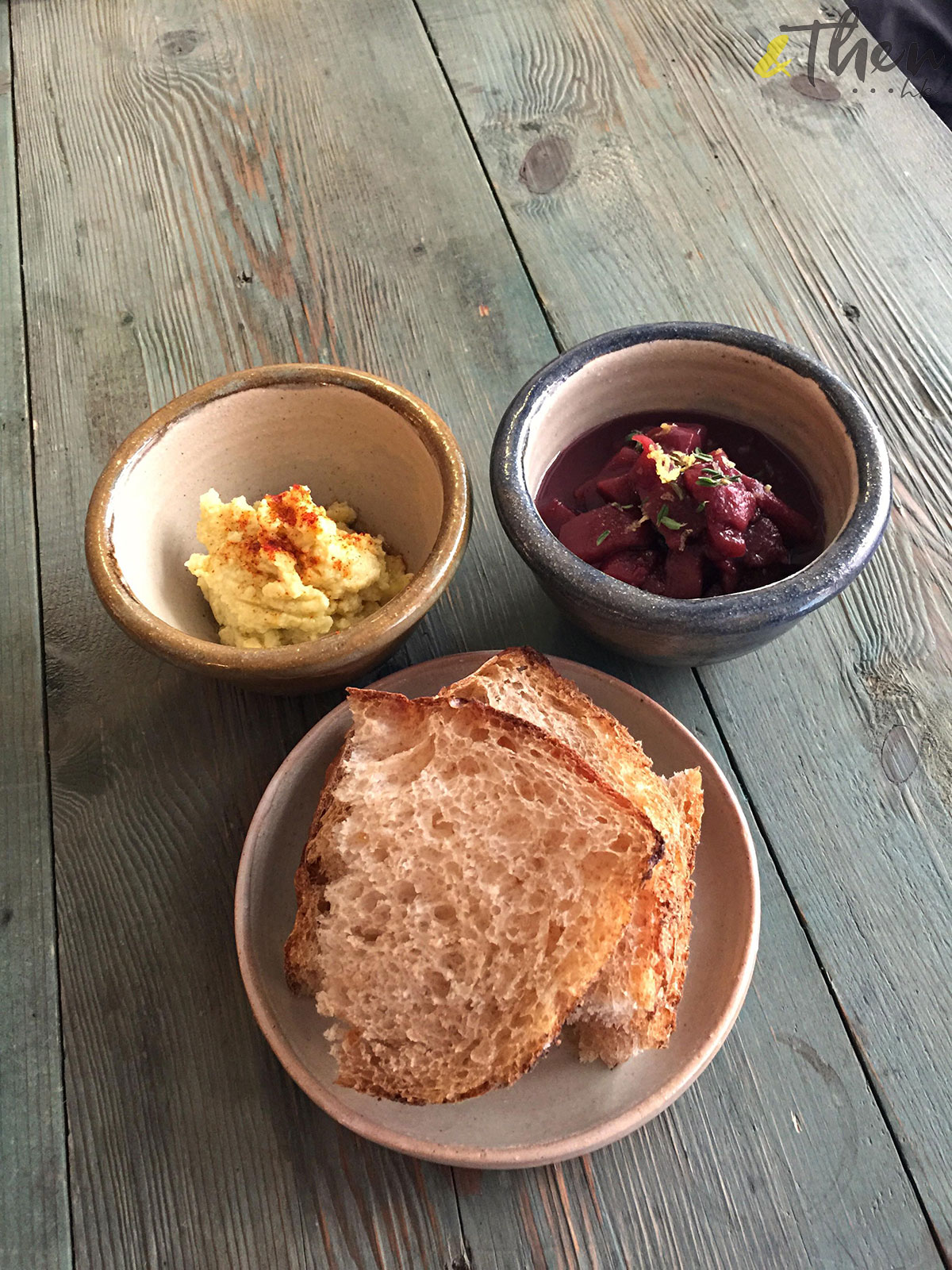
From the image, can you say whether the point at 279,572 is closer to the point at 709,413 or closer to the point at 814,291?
the point at 709,413

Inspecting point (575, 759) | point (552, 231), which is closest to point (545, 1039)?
point (575, 759)

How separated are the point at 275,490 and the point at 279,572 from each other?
0.99 ft

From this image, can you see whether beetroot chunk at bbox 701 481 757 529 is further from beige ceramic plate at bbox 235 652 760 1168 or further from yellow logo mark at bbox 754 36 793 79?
yellow logo mark at bbox 754 36 793 79

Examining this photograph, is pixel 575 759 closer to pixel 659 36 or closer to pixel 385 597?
pixel 385 597

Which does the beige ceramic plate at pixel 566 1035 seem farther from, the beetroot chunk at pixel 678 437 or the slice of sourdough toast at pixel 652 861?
the beetroot chunk at pixel 678 437

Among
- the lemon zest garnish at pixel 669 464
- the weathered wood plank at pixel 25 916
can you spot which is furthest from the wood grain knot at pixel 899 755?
the weathered wood plank at pixel 25 916

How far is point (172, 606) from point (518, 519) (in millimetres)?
506

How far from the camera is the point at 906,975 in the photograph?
1.20m

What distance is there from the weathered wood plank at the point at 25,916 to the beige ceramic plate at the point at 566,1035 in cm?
35

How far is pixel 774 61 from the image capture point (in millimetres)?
2082

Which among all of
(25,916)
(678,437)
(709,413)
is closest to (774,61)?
(709,413)

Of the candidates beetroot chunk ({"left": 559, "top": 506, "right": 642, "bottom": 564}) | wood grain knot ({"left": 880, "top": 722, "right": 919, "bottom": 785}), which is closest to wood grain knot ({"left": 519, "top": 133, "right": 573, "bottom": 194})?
beetroot chunk ({"left": 559, "top": 506, "right": 642, "bottom": 564})

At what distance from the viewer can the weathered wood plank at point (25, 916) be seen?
111cm

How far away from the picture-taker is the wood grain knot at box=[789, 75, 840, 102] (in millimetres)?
2029
